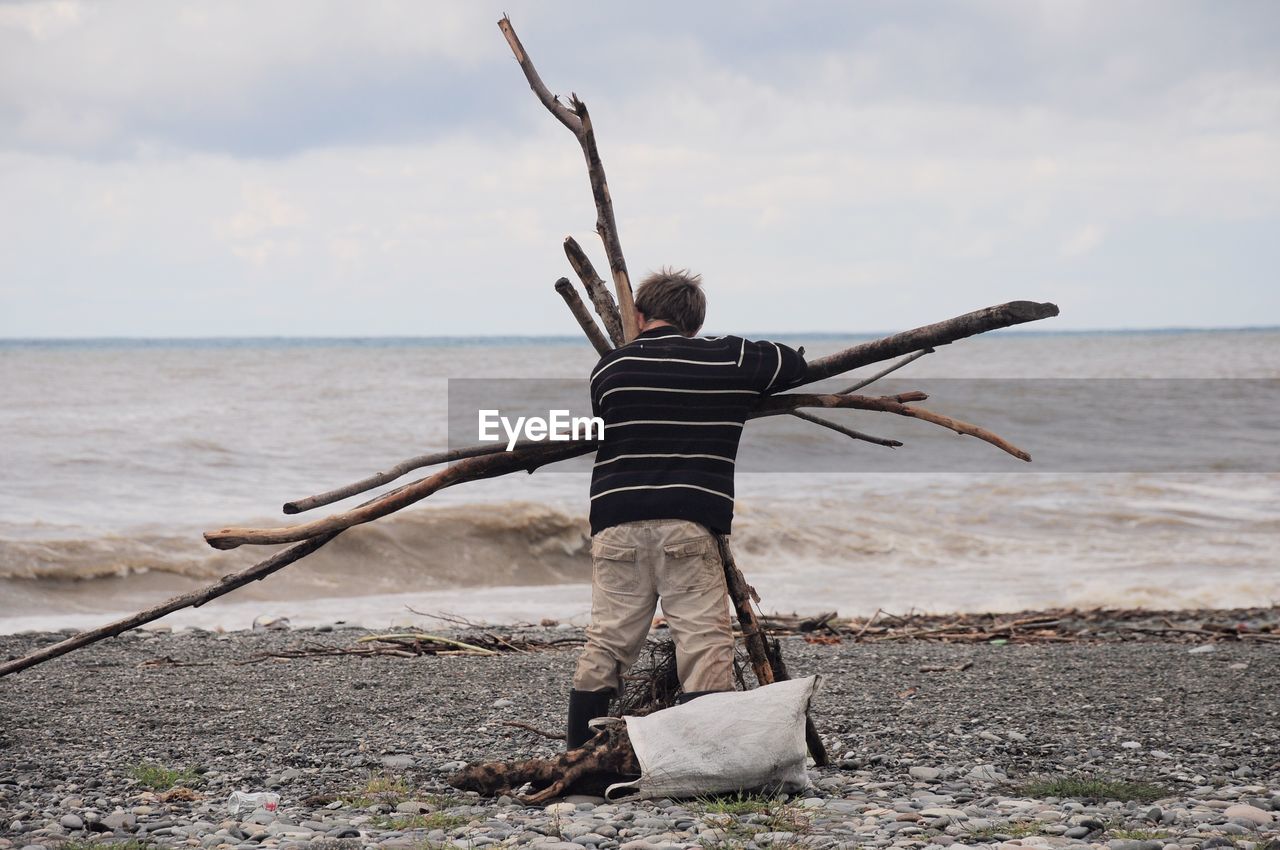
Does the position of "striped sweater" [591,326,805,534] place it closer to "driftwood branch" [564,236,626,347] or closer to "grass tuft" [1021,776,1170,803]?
"driftwood branch" [564,236,626,347]

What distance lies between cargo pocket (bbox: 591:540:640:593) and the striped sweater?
0.09m

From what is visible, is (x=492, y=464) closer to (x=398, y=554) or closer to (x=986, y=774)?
(x=986, y=774)

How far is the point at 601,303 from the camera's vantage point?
4996 mm

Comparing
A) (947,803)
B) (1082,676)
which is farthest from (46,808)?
(1082,676)

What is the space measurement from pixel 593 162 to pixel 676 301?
35.3 inches

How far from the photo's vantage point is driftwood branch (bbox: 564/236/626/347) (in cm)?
496

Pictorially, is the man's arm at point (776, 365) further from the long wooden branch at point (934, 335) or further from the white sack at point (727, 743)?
the white sack at point (727, 743)

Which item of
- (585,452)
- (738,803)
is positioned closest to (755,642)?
(738,803)

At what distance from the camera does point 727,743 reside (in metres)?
4.08

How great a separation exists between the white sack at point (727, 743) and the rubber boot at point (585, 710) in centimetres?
31

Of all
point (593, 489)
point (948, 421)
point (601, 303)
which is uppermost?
point (601, 303)

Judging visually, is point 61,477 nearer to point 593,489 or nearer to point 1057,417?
point 593,489

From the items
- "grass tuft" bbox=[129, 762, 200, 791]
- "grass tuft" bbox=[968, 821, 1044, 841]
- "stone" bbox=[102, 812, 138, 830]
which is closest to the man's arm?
"grass tuft" bbox=[968, 821, 1044, 841]

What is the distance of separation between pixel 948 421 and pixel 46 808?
359 cm
